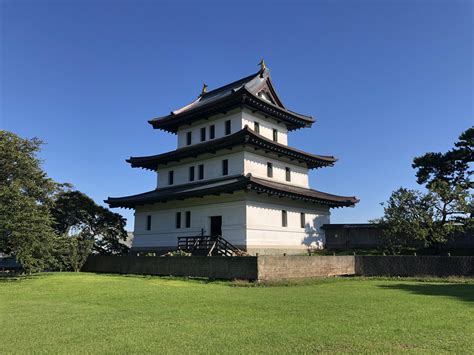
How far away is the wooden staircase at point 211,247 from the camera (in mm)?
25281

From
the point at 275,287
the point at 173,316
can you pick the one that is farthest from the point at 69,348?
the point at 275,287

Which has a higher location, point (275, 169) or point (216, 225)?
point (275, 169)

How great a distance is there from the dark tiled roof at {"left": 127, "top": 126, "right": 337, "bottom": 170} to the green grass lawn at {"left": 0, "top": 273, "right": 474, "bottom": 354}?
588 inches

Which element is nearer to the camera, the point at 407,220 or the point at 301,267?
the point at 301,267

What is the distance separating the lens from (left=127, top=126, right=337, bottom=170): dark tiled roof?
2867cm

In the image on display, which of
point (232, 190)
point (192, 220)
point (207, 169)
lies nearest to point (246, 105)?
point (207, 169)

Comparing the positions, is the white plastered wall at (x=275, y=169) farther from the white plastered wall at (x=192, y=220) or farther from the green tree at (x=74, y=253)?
the green tree at (x=74, y=253)

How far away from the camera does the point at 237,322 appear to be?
9508 mm

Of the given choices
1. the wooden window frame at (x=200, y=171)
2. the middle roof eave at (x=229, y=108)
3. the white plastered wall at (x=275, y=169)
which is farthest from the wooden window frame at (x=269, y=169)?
the wooden window frame at (x=200, y=171)

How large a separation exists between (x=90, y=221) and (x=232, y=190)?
18298 mm

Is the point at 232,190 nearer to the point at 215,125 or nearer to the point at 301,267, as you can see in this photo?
the point at 301,267

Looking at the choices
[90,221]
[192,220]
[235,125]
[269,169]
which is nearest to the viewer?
[192,220]

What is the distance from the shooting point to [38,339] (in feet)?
26.5

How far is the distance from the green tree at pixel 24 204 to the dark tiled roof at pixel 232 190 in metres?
7.78
